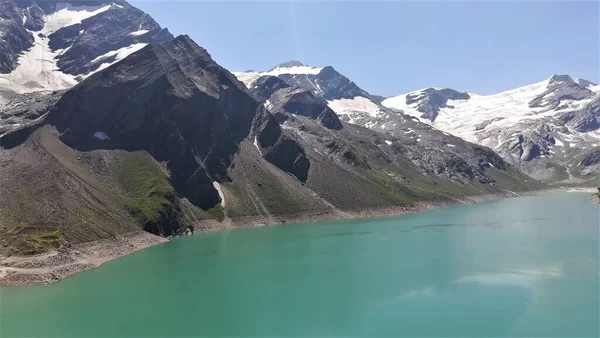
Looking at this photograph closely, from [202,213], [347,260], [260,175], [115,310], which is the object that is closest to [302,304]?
[115,310]

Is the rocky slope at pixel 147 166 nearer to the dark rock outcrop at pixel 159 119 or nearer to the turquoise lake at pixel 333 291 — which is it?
the dark rock outcrop at pixel 159 119

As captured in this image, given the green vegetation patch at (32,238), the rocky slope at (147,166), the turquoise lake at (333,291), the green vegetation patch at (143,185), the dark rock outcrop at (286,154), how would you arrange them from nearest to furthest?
the turquoise lake at (333,291), the green vegetation patch at (32,238), the rocky slope at (147,166), the green vegetation patch at (143,185), the dark rock outcrop at (286,154)

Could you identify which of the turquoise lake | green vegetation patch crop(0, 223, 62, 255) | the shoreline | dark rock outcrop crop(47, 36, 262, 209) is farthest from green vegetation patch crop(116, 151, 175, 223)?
green vegetation patch crop(0, 223, 62, 255)

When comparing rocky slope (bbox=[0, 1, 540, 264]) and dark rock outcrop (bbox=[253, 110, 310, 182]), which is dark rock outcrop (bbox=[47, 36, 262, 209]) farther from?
dark rock outcrop (bbox=[253, 110, 310, 182])

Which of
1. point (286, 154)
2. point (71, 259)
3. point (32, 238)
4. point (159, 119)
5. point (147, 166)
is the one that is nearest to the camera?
point (71, 259)

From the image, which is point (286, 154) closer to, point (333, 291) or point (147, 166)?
point (147, 166)

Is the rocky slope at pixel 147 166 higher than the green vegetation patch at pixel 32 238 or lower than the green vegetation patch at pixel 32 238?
higher

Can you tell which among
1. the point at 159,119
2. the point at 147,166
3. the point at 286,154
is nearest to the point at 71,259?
the point at 147,166

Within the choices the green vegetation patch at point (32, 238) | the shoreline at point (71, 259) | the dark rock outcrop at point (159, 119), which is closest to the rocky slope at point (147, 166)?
the green vegetation patch at point (32, 238)
